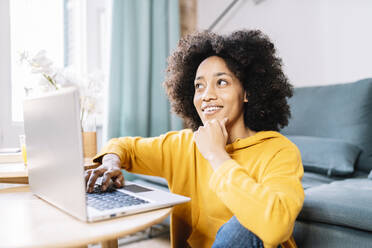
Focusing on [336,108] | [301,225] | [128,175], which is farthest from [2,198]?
[336,108]

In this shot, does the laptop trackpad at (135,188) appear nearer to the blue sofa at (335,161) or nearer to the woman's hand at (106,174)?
the woman's hand at (106,174)

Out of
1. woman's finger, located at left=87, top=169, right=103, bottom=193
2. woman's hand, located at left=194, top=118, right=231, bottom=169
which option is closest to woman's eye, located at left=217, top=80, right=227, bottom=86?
woman's hand, located at left=194, top=118, right=231, bottom=169

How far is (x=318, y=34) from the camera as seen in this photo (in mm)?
2373

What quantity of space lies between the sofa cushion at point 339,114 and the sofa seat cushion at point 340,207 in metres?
0.62

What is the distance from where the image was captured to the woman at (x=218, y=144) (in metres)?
0.85

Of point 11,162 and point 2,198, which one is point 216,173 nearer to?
point 2,198

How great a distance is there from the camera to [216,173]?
32.1 inches

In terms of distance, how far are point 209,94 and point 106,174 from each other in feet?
1.36

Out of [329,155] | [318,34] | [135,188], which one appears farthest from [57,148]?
[318,34]

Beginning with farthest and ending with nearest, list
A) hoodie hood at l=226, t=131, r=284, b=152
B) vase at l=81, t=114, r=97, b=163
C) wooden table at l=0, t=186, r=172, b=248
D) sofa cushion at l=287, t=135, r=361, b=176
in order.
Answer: sofa cushion at l=287, t=135, r=361, b=176 → vase at l=81, t=114, r=97, b=163 → hoodie hood at l=226, t=131, r=284, b=152 → wooden table at l=0, t=186, r=172, b=248

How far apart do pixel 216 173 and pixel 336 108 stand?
57.1 inches

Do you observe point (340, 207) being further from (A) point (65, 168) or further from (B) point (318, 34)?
(B) point (318, 34)

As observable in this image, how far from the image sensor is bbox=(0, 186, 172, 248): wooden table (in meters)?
0.57

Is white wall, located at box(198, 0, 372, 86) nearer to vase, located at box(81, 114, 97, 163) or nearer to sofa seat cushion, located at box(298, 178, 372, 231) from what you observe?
sofa seat cushion, located at box(298, 178, 372, 231)
